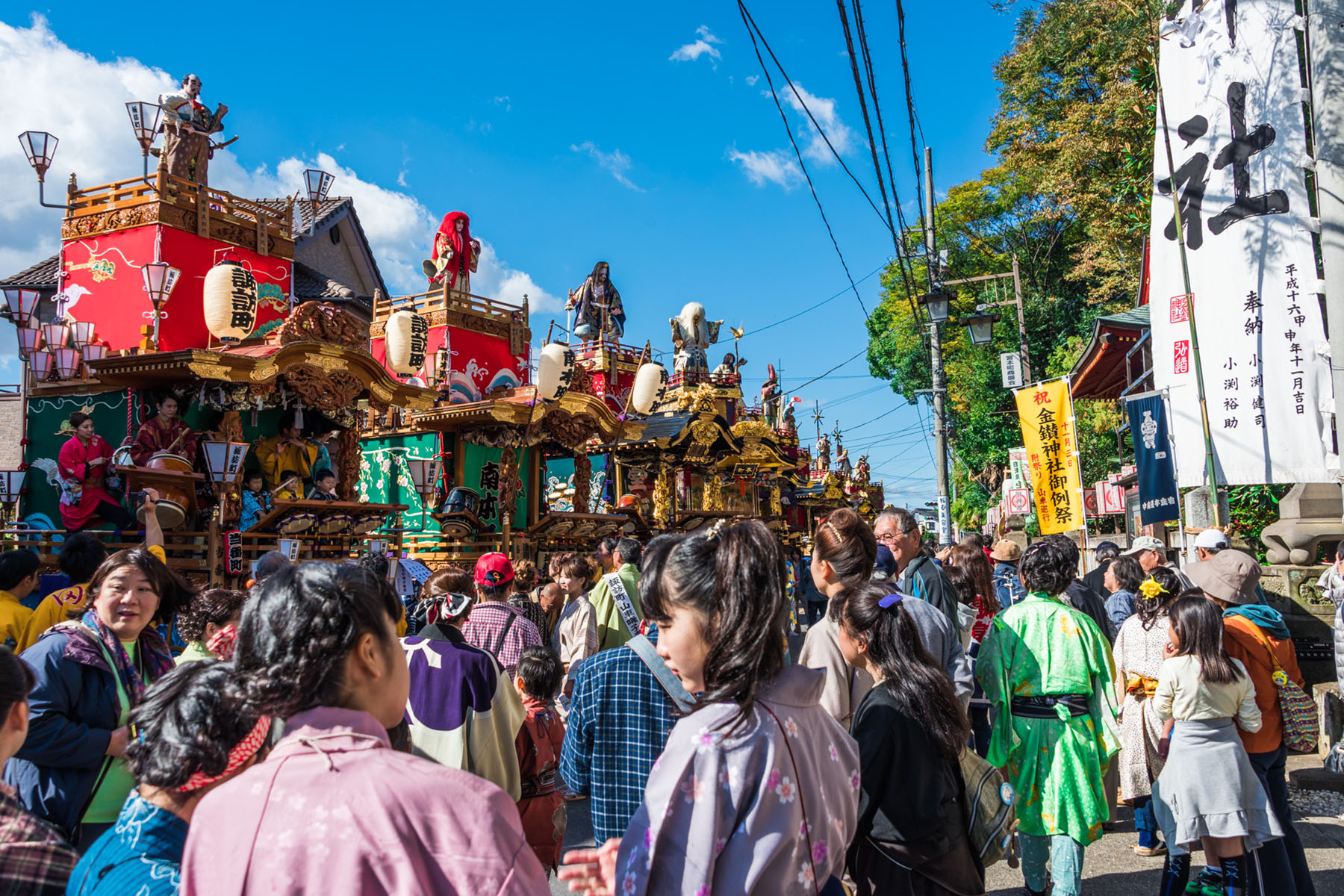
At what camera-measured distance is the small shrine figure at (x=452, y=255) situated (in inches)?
760

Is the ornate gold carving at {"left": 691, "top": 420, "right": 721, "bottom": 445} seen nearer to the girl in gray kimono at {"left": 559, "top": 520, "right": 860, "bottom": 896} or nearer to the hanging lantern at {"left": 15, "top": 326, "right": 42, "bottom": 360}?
the hanging lantern at {"left": 15, "top": 326, "right": 42, "bottom": 360}

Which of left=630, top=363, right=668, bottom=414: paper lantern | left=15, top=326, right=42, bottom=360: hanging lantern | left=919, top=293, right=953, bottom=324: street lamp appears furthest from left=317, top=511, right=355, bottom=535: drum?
left=919, top=293, right=953, bottom=324: street lamp

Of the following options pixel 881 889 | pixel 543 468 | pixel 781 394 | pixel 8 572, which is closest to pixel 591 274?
pixel 543 468

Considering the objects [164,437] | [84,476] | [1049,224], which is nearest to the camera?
[84,476]

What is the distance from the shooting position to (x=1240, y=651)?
4.60m

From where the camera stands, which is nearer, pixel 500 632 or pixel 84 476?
pixel 500 632

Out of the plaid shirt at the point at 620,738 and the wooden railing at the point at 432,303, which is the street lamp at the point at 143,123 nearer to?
the wooden railing at the point at 432,303

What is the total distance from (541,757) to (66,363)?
10011 millimetres

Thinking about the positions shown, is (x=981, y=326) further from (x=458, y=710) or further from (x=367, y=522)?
(x=458, y=710)

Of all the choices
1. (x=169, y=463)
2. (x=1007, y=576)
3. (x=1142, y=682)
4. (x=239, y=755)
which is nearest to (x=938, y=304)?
(x=1007, y=576)

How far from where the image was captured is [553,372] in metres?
14.8

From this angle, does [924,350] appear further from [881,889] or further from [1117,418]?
[881,889]

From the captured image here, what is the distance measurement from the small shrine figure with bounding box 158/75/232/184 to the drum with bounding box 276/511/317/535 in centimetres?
590

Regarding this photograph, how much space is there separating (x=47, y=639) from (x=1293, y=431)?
894 centimetres
